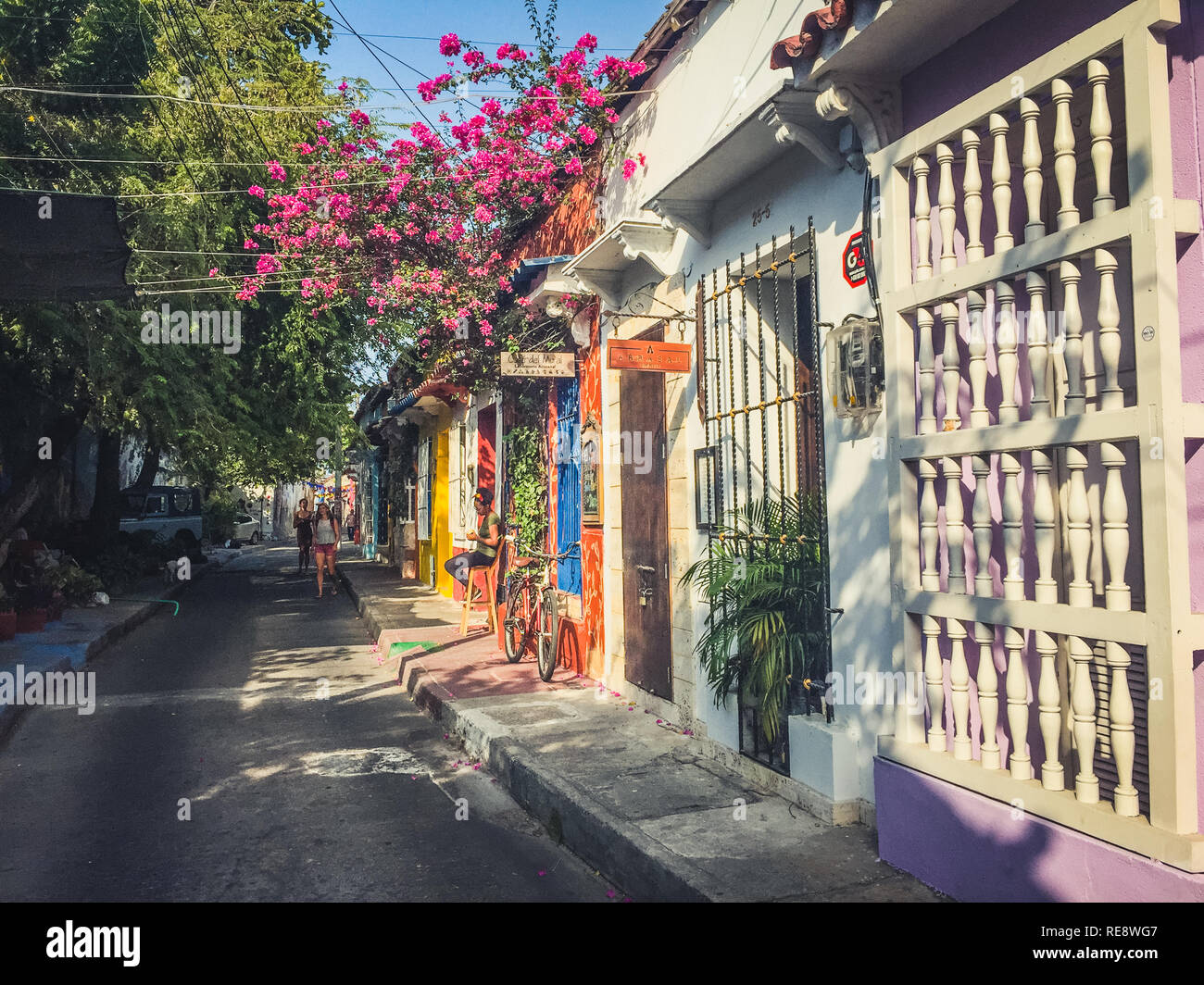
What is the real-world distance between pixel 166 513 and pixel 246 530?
2333 centimetres

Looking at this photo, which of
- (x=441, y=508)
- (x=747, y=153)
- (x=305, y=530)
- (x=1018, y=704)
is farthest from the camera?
(x=305, y=530)

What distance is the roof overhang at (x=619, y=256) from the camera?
652cm

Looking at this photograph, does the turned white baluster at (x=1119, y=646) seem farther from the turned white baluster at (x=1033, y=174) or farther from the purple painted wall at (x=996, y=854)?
the turned white baluster at (x=1033, y=174)

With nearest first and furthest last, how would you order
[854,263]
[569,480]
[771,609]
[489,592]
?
[854,263] < [771,609] < [569,480] < [489,592]

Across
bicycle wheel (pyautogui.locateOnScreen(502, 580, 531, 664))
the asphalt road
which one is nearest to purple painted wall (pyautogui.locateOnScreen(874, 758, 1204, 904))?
the asphalt road

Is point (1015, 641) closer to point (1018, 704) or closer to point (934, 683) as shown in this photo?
point (1018, 704)

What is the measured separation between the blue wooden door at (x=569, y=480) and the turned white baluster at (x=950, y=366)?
521 centimetres

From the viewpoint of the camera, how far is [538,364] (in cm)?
829

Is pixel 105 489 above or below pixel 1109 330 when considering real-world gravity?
above

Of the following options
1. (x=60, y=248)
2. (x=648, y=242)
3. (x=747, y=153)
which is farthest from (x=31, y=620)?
(x=747, y=153)

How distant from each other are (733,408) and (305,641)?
8145mm

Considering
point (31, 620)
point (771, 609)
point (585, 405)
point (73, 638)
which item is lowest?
point (73, 638)

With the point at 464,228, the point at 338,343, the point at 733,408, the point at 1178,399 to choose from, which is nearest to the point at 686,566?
the point at 733,408
